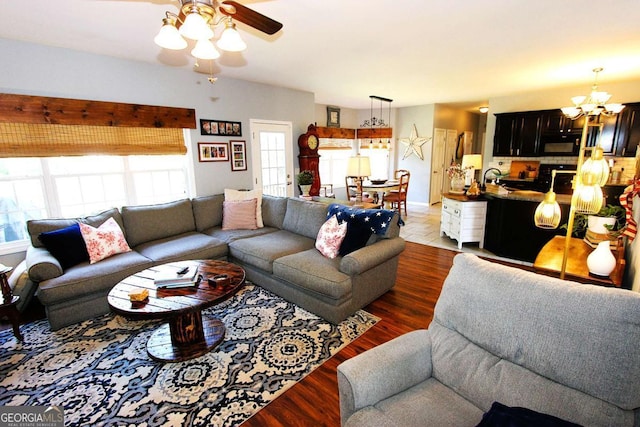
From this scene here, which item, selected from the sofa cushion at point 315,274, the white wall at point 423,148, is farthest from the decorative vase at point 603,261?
the white wall at point 423,148

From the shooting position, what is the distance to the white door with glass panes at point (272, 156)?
5.08 m

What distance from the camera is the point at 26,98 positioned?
3.04 m

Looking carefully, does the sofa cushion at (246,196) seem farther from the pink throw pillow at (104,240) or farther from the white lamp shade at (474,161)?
the white lamp shade at (474,161)

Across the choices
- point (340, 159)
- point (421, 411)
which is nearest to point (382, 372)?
point (421, 411)

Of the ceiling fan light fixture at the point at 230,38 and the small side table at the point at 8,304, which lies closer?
the ceiling fan light fixture at the point at 230,38

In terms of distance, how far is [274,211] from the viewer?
13.9ft

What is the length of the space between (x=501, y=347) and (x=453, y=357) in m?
0.22

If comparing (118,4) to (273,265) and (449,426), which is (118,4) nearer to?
(273,265)

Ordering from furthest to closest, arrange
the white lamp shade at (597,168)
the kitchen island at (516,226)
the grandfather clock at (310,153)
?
1. the grandfather clock at (310,153)
2. the kitchen island at (516,226)
3. the white lamp shade at (597,168)

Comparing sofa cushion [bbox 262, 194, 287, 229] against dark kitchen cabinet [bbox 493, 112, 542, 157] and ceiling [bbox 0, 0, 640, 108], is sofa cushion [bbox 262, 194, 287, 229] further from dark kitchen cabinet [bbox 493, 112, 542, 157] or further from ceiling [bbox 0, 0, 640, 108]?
dark kitchen cabinet [bbox 493, 112, 542, 157]

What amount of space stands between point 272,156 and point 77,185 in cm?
278

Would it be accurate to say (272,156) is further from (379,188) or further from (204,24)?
(204,24)

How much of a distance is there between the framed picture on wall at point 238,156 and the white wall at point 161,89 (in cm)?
8

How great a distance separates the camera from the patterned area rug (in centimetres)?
187
